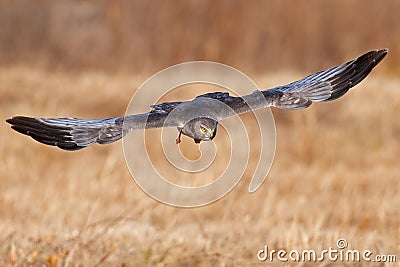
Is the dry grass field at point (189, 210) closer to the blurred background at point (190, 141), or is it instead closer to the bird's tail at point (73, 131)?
the blurred background at point (190, 141)

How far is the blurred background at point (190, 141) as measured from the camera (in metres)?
5.31

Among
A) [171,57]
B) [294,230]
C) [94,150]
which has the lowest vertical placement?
[294,230]

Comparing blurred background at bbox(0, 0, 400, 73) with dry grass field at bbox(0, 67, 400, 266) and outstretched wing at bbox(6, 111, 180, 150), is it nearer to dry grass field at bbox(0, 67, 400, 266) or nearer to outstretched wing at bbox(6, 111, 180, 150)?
dry grass field at bbox(0, 67, 400, 266)

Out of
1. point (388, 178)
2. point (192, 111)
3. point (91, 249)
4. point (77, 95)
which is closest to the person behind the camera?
point (192, 111)

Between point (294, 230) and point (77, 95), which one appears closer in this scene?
point (294, 230)

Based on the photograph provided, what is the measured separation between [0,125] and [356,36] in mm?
5959

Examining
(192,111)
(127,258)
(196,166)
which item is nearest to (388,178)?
(196,166)

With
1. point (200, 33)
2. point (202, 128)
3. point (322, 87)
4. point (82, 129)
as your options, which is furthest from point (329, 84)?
point (200, 33)

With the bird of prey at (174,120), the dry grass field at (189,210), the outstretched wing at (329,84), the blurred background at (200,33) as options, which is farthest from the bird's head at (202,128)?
the blurred background at (200,33)

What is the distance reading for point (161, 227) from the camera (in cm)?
612

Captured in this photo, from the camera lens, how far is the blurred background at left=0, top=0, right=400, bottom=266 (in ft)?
17.4

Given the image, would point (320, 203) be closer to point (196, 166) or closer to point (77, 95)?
point (196, 166)

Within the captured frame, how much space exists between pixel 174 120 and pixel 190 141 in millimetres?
5816

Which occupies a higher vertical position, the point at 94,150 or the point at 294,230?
the point at 94,150
